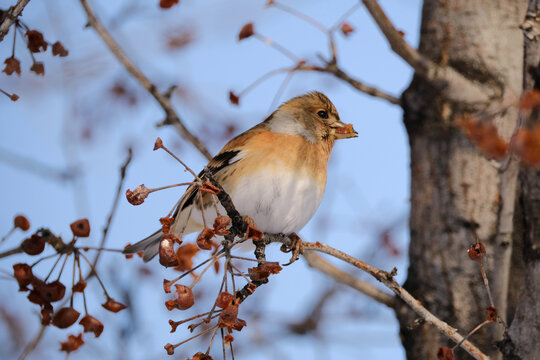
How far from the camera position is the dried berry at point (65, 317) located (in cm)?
215

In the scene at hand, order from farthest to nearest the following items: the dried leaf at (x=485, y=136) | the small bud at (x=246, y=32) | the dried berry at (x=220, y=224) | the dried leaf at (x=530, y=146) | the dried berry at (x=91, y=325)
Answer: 1. the small bud at (x=246, y=32)
2. the dried berry at (x=91, y=325)
3. the dried berry at (x=220, y=224)
4. the dried leaf at (x=485, y=136)
5. the dried leaf at (x=530, y=146)

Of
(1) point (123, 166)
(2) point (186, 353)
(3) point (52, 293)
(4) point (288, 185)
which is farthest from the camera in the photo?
(2) point (186, 353)

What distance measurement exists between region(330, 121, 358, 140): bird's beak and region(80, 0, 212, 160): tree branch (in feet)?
2.27

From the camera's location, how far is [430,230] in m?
3.11

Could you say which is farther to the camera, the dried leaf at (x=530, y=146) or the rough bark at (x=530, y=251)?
the rough bark at (x=530, y=251)

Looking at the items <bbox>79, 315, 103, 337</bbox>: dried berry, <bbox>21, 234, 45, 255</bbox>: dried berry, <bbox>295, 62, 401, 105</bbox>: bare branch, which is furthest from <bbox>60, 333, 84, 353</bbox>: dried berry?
<bbox>295, 62, 401, 105</bbox>: bare branch

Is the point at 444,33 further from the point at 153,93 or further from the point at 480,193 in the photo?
the point at 153,93

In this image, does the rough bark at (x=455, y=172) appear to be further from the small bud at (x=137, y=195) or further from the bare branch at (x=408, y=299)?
the small bud at (x=137, y=195)

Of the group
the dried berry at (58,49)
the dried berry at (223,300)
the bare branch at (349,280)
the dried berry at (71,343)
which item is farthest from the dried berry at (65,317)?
the bare branch at (349,280)

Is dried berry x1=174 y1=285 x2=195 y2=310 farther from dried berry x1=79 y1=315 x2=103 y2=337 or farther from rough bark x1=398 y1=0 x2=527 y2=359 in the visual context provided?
rough bark x1=398 y1=0 x2=527 y2=359

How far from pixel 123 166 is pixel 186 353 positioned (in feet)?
9.03

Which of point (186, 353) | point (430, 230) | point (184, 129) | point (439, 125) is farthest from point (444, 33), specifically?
point (186, 353)

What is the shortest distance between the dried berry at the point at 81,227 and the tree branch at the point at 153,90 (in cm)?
129

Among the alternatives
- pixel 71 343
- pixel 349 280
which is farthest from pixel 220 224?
pixel 349 280
